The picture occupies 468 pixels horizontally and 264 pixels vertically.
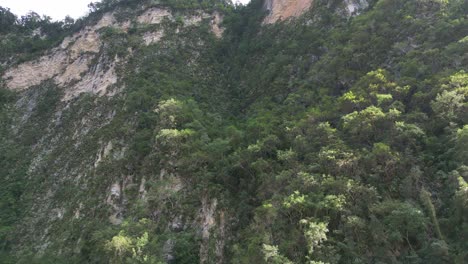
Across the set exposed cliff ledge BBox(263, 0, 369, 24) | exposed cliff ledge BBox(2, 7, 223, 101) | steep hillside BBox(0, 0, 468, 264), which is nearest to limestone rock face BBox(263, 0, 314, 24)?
exposed cliff ledge BBox(263, 0, 369, 24)

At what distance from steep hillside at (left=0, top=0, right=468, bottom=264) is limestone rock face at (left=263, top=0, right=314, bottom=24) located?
0.46 feet

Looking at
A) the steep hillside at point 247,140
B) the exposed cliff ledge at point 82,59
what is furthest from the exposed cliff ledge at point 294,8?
the exposed cliff ledge at point 82,59

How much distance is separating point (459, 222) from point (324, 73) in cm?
1348

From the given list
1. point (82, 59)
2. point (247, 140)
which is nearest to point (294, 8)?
point (247, 140)

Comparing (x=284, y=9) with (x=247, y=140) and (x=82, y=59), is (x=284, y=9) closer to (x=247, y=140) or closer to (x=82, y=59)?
(x=82, y=59)

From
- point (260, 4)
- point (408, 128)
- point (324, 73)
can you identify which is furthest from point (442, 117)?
point (260, 4)

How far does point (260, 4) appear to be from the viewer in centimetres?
4375

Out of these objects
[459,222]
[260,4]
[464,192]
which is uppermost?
[260,4]

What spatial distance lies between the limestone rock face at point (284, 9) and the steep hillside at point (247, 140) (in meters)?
0.14

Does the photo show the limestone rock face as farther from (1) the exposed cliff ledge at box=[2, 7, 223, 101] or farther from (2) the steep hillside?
(1) the exposed cliff ledge at box=[2, 7, 223, 101]

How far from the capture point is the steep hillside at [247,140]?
17188 mm

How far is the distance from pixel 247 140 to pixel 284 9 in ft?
61.7

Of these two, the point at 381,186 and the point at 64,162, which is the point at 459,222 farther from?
the point at 64,162

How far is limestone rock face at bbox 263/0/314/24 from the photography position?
36.9 m
